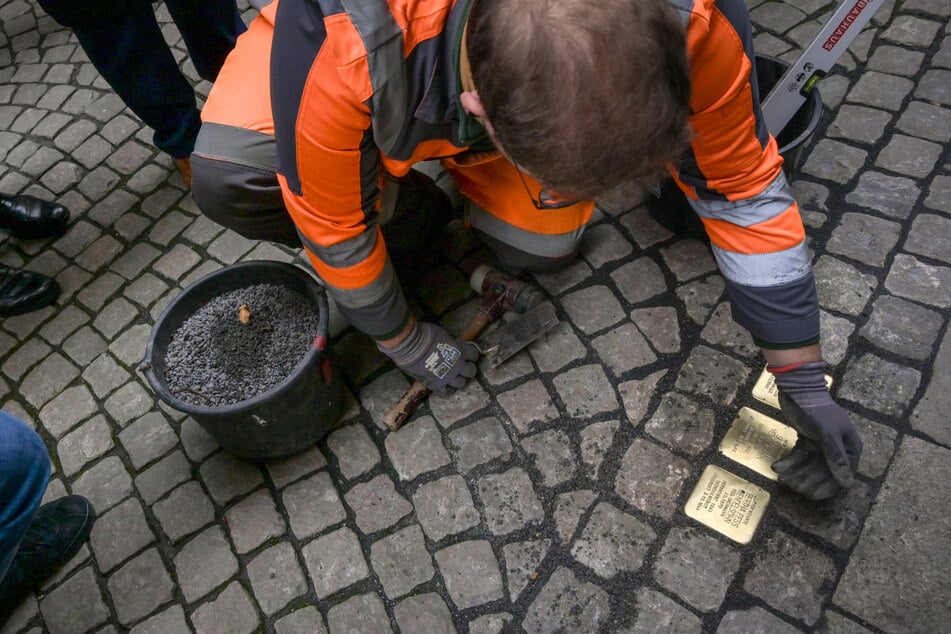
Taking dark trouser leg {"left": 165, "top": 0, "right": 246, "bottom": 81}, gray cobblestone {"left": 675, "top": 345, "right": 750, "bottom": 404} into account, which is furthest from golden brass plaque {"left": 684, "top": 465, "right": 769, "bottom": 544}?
dark trouser leg {"left": 165, "top": 0, "right": 246, "bottom": 81}

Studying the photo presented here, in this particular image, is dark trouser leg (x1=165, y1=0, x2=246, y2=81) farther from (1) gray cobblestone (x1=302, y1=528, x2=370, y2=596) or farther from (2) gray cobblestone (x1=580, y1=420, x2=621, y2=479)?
(2) gray cobblestone (x1=580, y1=420, x2=621, y2=479)

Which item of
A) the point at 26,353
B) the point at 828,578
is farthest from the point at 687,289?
the point at 26,353

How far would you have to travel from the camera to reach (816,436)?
7.27 ft

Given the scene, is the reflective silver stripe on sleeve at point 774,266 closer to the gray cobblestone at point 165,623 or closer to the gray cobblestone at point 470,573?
the gray cobblestone at point 470,573

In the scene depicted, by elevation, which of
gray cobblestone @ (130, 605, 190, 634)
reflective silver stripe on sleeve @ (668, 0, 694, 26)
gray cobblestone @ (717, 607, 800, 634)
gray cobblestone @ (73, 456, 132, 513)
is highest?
reflective silver stripe on sleeve @ (668, 0, 694, 26)

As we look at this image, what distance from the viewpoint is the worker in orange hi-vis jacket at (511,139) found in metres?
1.36

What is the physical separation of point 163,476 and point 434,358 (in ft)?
4.31

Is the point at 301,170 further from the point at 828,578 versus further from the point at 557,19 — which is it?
the point at 828,578

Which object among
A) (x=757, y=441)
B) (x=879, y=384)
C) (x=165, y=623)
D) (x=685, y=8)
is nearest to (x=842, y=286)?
(x=879, y=384)

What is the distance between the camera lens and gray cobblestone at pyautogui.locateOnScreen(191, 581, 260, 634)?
8.07 ft

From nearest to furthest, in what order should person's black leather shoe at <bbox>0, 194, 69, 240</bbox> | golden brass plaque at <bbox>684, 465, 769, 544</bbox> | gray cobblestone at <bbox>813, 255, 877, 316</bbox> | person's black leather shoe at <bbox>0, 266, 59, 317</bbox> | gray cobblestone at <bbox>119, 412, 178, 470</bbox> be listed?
golden brass plaque at <bbox>684, 465, 769, 544</bbox> → gray cobblestone at <bbox>813, 255, 877, 316</bbox> → gray cobblestone at <bbox>119, 412, 178, 470</bbox> → person's black leather shoe at <bbox>0, 266, 59, 317</bbox> → person's black leather shoe at <bbox>0, 194, 69, 240</bbox>

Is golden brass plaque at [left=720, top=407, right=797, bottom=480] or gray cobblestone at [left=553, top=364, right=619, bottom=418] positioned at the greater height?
gray cobblestone at [left=553, top=364, right=619, bottom=418]

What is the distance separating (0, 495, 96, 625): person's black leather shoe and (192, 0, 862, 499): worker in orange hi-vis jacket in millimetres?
1427

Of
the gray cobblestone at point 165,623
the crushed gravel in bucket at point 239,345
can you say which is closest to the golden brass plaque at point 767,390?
the crushed gravel in bucket at point 239,345
